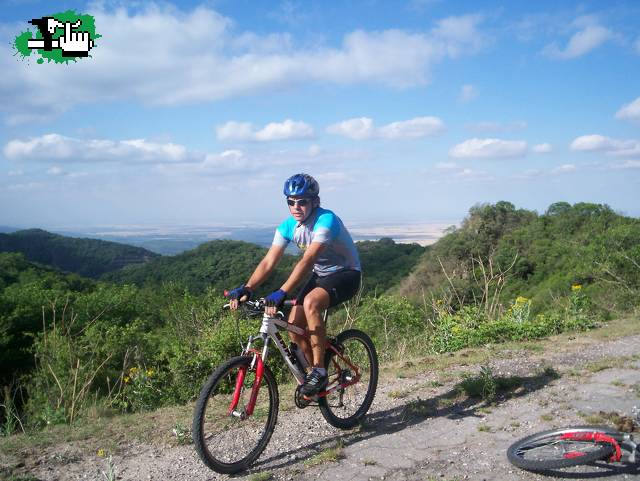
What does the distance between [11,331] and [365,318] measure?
875 inches

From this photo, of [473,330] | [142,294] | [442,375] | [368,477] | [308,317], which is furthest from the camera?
[142,294]

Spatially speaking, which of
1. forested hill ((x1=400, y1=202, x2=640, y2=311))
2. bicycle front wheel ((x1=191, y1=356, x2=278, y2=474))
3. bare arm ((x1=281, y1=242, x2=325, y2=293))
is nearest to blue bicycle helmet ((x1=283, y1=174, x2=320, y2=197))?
bare arm ((x1=281, y1=242, x2=325, y2=293))

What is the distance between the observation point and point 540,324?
827 cm

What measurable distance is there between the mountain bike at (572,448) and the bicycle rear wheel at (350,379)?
1.42 m

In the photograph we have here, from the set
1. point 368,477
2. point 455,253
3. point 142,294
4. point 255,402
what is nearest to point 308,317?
point 255,402

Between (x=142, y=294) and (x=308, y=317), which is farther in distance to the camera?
(x=142, y=294)

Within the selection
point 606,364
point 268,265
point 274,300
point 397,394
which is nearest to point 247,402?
point 274,300

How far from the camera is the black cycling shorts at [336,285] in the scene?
168 inches

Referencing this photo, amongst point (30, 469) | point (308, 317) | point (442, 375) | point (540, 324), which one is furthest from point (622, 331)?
point (30, 469)

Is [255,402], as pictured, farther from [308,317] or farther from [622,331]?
[622,331]

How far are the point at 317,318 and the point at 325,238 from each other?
62cm

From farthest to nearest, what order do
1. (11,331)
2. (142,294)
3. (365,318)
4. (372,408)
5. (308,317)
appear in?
(142,294) → (11,331) → (365,318) → (372,408) → (308,317)

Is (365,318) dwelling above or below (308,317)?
below

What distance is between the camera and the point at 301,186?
162 inches
